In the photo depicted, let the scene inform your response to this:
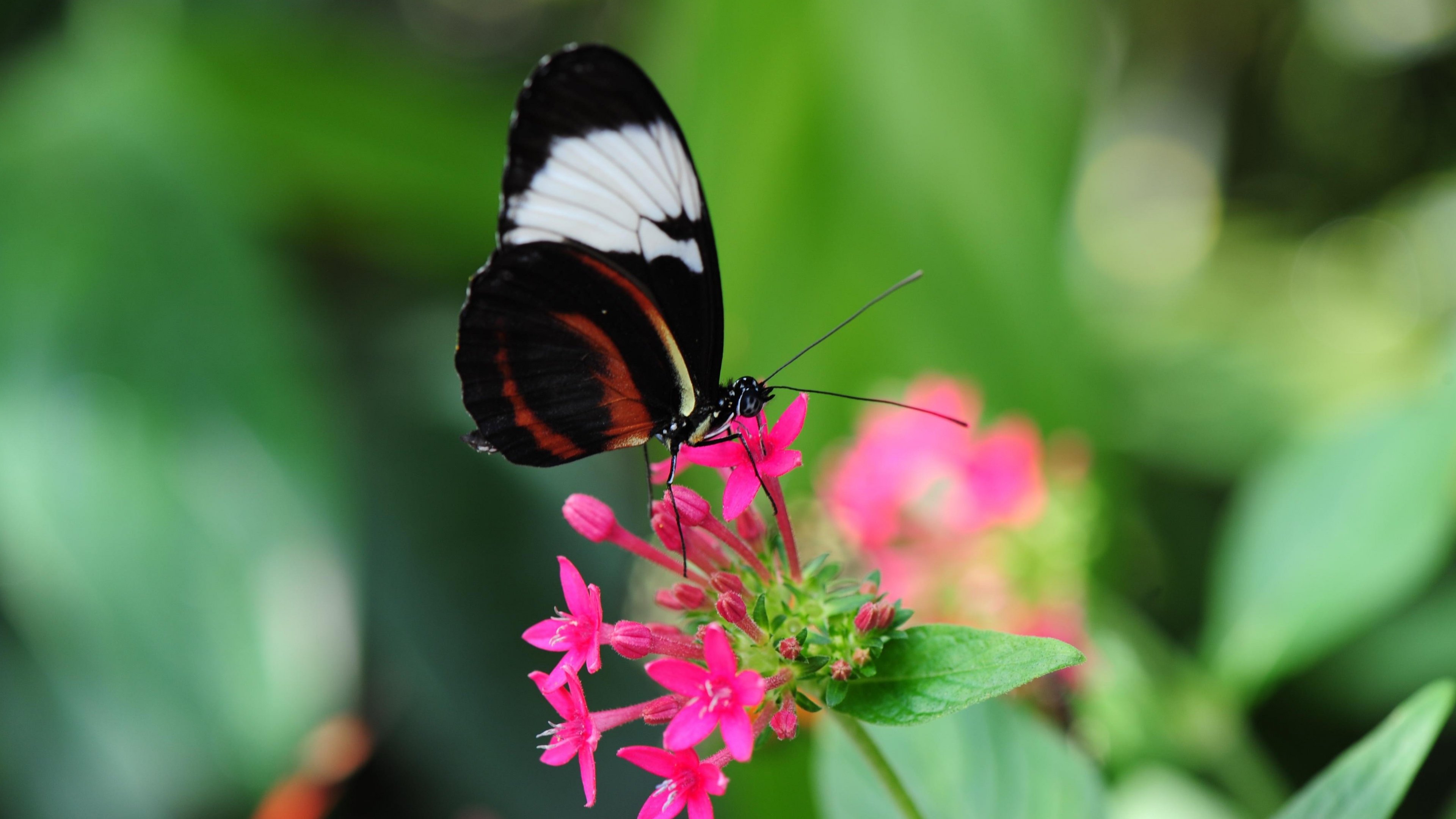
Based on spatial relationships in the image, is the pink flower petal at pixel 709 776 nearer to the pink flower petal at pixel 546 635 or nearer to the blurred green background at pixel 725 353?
the pink flower petal at pixel 546 635

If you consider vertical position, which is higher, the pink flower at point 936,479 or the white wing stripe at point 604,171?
the white wing stripe at point 604,171

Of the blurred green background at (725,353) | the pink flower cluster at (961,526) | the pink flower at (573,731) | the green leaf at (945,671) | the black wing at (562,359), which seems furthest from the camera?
the blurred green background at (725,353)

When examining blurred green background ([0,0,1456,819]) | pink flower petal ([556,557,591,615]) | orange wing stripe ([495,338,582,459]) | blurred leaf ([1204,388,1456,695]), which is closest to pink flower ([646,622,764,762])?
pink flower petal ([556,557,591,615])

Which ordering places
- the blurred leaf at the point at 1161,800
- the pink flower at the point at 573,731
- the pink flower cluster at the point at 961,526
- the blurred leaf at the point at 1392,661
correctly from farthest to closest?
1. the blurred leaf at the point at 1392,661
2. the pink flower cluster at the point at 961,526
3. the blurred leaf at the point at 1161,800
4. the pink flower at the point at 573,731

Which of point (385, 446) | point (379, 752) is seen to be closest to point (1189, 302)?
point (385, 446)

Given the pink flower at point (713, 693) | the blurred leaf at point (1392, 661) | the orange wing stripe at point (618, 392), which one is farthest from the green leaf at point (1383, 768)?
the blurred leaf at point (1392, 661)

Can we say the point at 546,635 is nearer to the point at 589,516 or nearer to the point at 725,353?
the point at 589,516

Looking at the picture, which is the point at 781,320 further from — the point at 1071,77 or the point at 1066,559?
the point at 1066,559
